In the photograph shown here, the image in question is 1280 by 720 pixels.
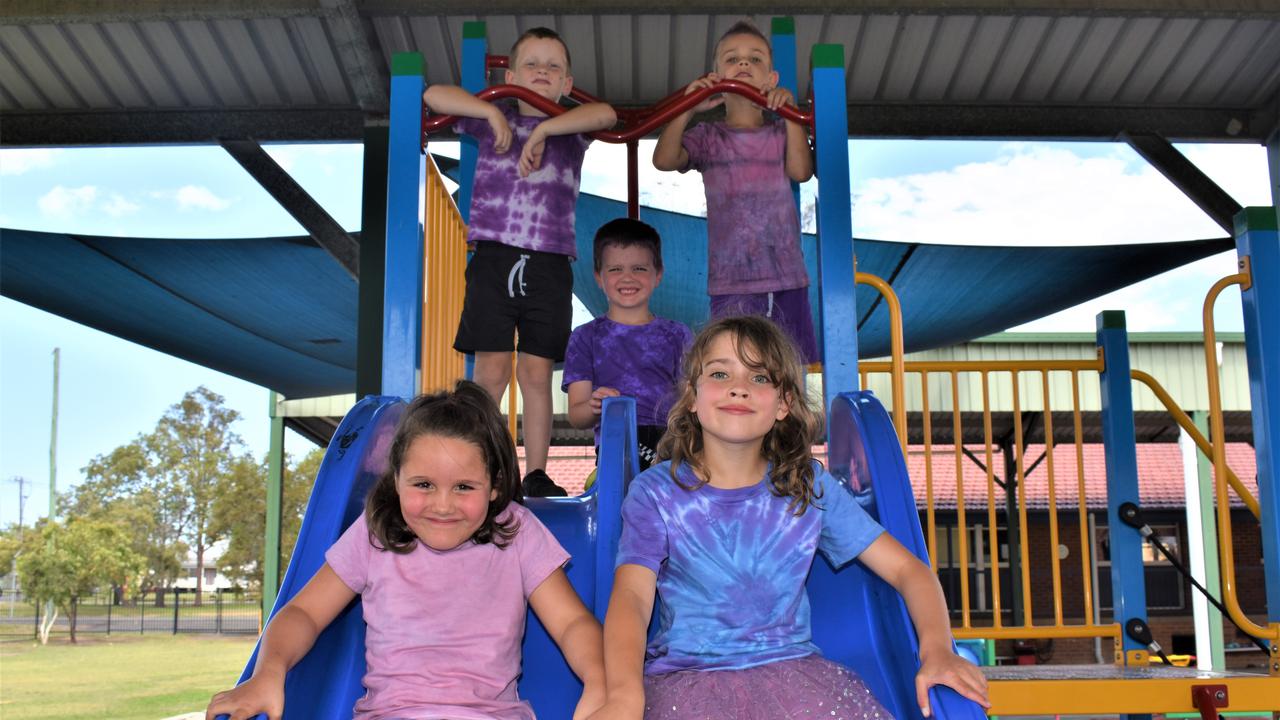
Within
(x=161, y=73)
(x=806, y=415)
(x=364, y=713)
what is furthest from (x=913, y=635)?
(x=161, y=73)

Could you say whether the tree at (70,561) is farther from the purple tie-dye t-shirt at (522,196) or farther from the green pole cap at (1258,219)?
the green pole cap at (1258,219)

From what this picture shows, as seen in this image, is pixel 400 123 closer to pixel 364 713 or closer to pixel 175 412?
pixel 364 713

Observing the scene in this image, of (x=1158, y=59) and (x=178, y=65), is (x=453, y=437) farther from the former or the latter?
(x=1158, y=59)

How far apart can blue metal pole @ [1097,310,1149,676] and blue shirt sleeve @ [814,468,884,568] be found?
2.94 m

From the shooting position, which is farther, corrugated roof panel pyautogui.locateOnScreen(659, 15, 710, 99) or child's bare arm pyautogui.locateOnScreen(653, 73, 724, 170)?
corrugated roof panel pyautogui.locateOnScreen(659, 15, 710, 99)

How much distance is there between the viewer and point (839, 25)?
5816mm

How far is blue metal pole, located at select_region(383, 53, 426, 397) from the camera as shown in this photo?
2525 millimetres

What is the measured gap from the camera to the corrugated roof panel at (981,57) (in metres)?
5.83

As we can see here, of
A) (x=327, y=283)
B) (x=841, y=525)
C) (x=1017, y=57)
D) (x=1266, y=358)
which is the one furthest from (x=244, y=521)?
(x=841, y=525)

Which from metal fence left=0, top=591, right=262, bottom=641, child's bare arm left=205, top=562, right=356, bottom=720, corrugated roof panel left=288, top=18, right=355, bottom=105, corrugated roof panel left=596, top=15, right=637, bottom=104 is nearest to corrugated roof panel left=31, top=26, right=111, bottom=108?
corrugated roof panel left=288, top=18, right=355, bottom=105

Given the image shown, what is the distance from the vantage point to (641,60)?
6.04 m

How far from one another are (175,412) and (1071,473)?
16826mm

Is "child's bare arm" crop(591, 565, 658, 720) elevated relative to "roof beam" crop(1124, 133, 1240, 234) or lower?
lower

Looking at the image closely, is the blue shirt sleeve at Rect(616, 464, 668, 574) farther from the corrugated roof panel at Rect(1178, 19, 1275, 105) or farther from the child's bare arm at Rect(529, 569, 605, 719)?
the corrugated roof panel at Rect(1178, 19, 1275, 105)
